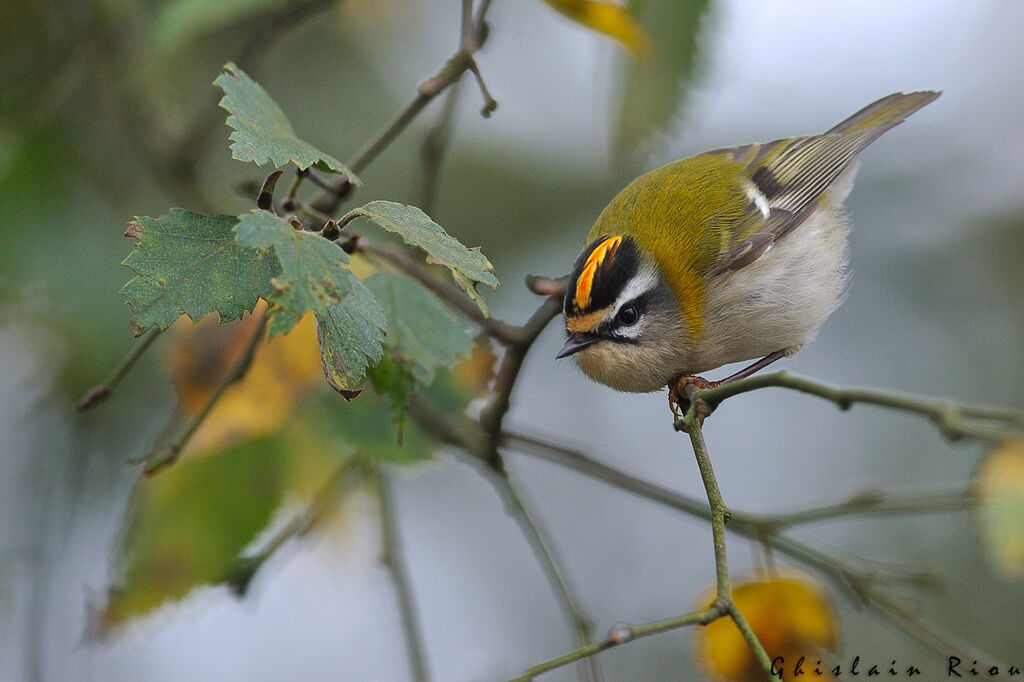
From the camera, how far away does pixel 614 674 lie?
370 cm

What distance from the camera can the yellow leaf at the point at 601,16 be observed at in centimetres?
132

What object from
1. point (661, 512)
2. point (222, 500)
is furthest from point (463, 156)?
point (222, 500)

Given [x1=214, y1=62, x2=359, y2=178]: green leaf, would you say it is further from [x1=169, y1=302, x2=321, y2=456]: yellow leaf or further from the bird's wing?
the bird's wing

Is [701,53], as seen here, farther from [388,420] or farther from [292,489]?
[292,489]

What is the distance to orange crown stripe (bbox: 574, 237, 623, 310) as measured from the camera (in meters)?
1.62

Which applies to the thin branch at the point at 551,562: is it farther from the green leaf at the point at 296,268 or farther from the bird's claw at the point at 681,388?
the green leaf at the point at 296,268

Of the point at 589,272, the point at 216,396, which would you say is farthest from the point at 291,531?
the point at 589,272

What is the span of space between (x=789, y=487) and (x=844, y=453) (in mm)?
331

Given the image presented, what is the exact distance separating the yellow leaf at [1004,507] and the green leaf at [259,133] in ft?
2.71

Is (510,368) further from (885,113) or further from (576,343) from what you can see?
(885,113)

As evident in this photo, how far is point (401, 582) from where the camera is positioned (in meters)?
1.63

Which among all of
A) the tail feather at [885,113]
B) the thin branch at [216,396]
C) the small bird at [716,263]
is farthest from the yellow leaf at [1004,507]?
the tail feather at [885,113]

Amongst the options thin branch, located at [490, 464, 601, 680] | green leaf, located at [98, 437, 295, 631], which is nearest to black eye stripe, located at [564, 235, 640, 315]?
thin branch, located at [490, 464, 601, 680]

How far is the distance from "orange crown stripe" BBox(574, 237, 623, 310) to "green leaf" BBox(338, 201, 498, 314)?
2.14 feet
